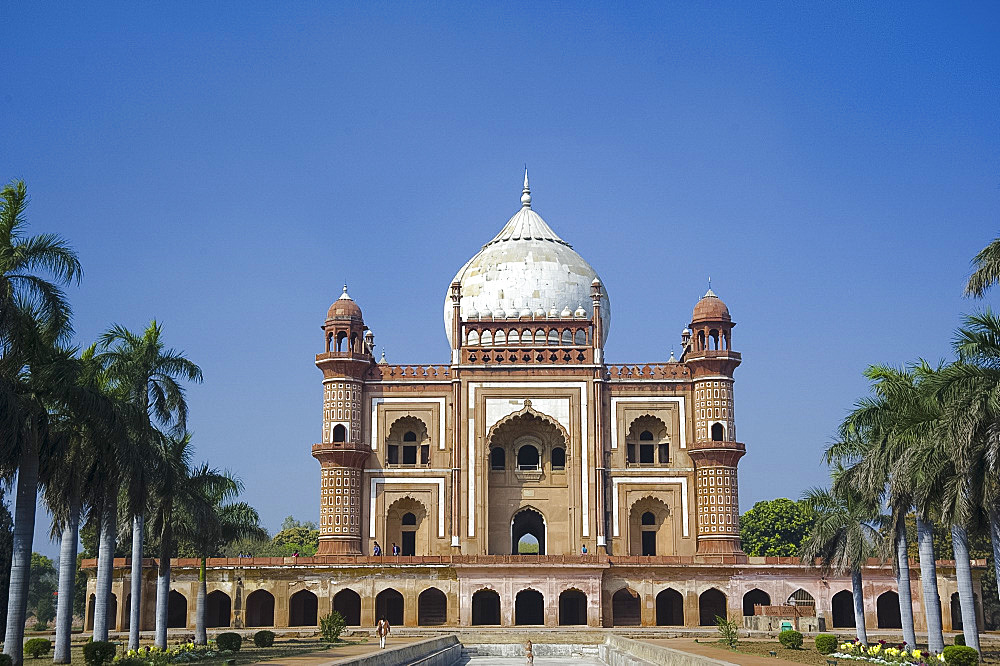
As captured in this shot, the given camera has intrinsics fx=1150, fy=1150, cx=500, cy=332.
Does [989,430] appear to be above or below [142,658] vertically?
above

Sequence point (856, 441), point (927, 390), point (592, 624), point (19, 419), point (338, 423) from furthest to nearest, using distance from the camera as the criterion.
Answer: point (338, 423)
point (592, 624)
point (856, 441)
point (927, 390)
point (19, 419)

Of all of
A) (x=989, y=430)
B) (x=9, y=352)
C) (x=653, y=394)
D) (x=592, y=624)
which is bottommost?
(x=592, y=624)

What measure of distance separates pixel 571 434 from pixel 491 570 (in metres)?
7.45

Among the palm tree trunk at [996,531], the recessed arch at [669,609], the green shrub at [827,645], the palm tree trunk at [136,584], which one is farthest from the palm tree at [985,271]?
the recessed arch at [669,609]

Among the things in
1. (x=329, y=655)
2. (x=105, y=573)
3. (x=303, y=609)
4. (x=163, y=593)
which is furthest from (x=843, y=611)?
(x=105, y=573)

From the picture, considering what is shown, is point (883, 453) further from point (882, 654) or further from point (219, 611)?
Answer: point (219, 611)

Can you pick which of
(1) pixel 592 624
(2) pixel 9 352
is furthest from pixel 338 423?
(2) pixel 9 352

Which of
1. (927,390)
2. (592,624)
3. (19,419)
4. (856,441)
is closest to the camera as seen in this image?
(19,419)

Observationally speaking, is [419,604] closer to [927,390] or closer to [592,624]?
[592,624]

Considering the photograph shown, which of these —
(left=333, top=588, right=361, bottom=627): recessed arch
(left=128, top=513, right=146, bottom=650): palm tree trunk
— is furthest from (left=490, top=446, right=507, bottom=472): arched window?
(left=128, top=513, right=146, bottom=650): palm tree trunk

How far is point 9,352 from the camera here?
72.1 ft

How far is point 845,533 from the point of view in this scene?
106 ft

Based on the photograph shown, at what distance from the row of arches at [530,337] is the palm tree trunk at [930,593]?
24.5 metres

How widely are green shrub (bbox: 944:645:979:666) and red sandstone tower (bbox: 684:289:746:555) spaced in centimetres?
2258
